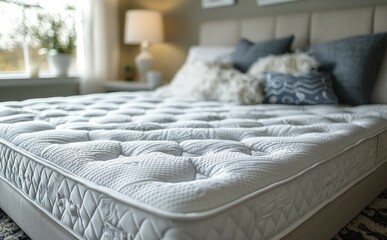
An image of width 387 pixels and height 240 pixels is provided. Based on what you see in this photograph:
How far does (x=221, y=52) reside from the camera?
9.06ft

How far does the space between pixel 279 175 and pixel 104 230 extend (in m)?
0.47

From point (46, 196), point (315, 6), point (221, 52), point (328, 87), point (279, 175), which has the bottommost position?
point (46, 196)

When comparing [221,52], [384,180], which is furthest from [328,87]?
[221,52]

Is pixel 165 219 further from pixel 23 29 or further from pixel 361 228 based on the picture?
pixel 23 29

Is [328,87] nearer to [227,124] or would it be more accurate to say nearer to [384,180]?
[384,180]

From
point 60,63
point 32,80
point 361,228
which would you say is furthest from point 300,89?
point 32,80

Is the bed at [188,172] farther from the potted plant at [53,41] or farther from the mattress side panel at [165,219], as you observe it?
the potted plant at [53,41]

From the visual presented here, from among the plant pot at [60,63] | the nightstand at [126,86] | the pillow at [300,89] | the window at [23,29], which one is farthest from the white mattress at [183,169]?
the window at [23,29]

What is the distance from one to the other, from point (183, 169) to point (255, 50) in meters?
1.84

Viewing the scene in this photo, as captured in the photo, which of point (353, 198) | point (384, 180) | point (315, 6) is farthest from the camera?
point (315, 6)

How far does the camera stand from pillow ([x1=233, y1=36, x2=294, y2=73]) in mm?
2402

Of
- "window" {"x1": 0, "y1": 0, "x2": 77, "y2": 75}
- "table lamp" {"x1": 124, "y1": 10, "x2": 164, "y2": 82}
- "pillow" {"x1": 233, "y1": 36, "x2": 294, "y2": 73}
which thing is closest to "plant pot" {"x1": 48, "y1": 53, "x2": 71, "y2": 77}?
"window" {"x1": 0, "y1": 0, "x2": 77, "y2": 75}

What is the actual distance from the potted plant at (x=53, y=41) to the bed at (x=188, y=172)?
1.64m

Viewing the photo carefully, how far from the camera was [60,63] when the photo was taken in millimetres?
3307
